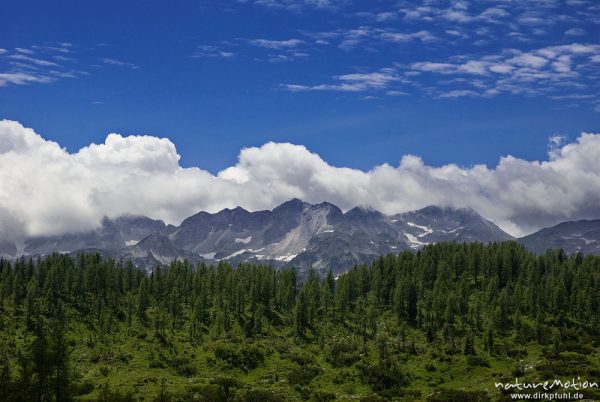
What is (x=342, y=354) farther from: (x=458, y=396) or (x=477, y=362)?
(x=458, y=396)

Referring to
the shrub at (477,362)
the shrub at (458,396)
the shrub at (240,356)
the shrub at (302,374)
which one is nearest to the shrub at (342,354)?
the shrub at (302,374)

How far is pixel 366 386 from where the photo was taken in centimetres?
14962

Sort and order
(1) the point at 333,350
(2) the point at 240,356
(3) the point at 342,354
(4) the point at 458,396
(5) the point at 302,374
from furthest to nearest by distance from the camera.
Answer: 1. (1) the point at 333,350
2. (2) the point at 240,356
3. (3) the point at 342,354
4. (5) the point at 302,374
5. (4) the point at 458,396

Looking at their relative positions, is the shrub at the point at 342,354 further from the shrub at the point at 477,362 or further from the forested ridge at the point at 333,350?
the shrub at the point at 477,362

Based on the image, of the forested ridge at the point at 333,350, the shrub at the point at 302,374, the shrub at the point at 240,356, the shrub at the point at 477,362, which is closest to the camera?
the forested ridge at the point at 333,350

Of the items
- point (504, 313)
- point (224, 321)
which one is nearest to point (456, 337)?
point (504, 313)

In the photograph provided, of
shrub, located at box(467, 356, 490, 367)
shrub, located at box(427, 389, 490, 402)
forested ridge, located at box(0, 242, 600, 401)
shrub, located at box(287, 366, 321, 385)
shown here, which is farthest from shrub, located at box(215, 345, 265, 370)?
shrub, located at box(467, 356, 490, 367)

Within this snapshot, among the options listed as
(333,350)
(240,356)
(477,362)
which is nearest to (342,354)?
(333,350)

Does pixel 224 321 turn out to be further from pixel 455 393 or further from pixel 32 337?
pixel 455 393

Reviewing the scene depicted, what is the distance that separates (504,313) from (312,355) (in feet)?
201

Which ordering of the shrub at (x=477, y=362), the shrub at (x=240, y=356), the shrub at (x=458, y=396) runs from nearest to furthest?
the shrub at (x=458, y=396) < the shrub at (x=477, y=362) < the shrub at (x=240, y=356)

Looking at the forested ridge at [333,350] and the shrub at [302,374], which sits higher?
the forested ridge at [333,350]

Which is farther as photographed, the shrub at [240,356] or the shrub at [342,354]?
the shrub at [240,356]

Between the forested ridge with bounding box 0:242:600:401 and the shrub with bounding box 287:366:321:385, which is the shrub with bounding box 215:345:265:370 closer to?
the forested ridge with bounding box 0:242:600:401
